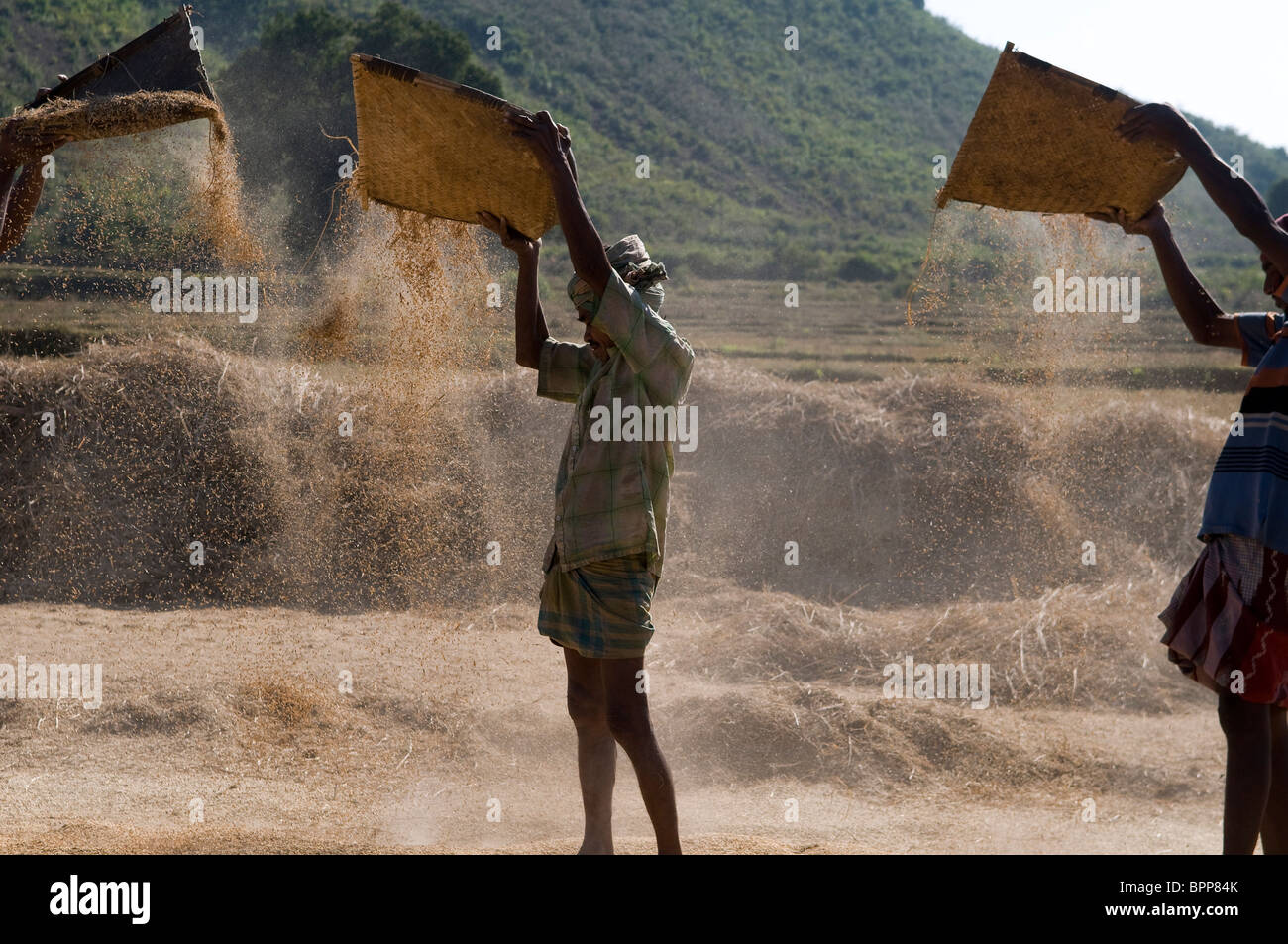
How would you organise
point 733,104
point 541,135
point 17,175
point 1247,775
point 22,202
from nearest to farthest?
point 1247,775, point 541,135, point 17,175, point 22,202, point 733,104

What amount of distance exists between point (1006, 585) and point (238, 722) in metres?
4.04

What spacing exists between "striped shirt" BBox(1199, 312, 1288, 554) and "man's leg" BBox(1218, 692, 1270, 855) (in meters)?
0.30

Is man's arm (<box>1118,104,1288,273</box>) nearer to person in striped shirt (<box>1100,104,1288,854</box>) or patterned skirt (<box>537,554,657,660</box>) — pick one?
person in striped shirt (<box>1100,104,1288,854</box>)

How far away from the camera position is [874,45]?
4334 centimetres

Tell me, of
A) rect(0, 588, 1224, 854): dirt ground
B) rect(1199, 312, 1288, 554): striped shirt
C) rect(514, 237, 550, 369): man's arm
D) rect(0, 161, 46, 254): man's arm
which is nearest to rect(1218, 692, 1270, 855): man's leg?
rect(1199, 312, 1288, 554): striped shirt

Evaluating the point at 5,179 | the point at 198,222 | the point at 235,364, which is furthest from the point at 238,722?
the point at 235,364

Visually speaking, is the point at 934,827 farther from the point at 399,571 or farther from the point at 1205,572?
the point at 399,571

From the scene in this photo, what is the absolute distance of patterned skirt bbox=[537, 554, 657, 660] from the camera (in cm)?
213

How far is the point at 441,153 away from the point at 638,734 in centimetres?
127

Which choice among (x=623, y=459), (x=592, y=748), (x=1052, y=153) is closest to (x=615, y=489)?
(x=623, y=459)

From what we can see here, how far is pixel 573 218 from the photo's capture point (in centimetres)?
207

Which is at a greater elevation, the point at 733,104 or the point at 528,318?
the point at 733,104

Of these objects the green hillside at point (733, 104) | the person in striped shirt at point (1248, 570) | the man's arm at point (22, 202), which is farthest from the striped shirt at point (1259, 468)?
the green hillside at point (733, 104)

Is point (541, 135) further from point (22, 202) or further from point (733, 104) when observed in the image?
point (733, 104)
